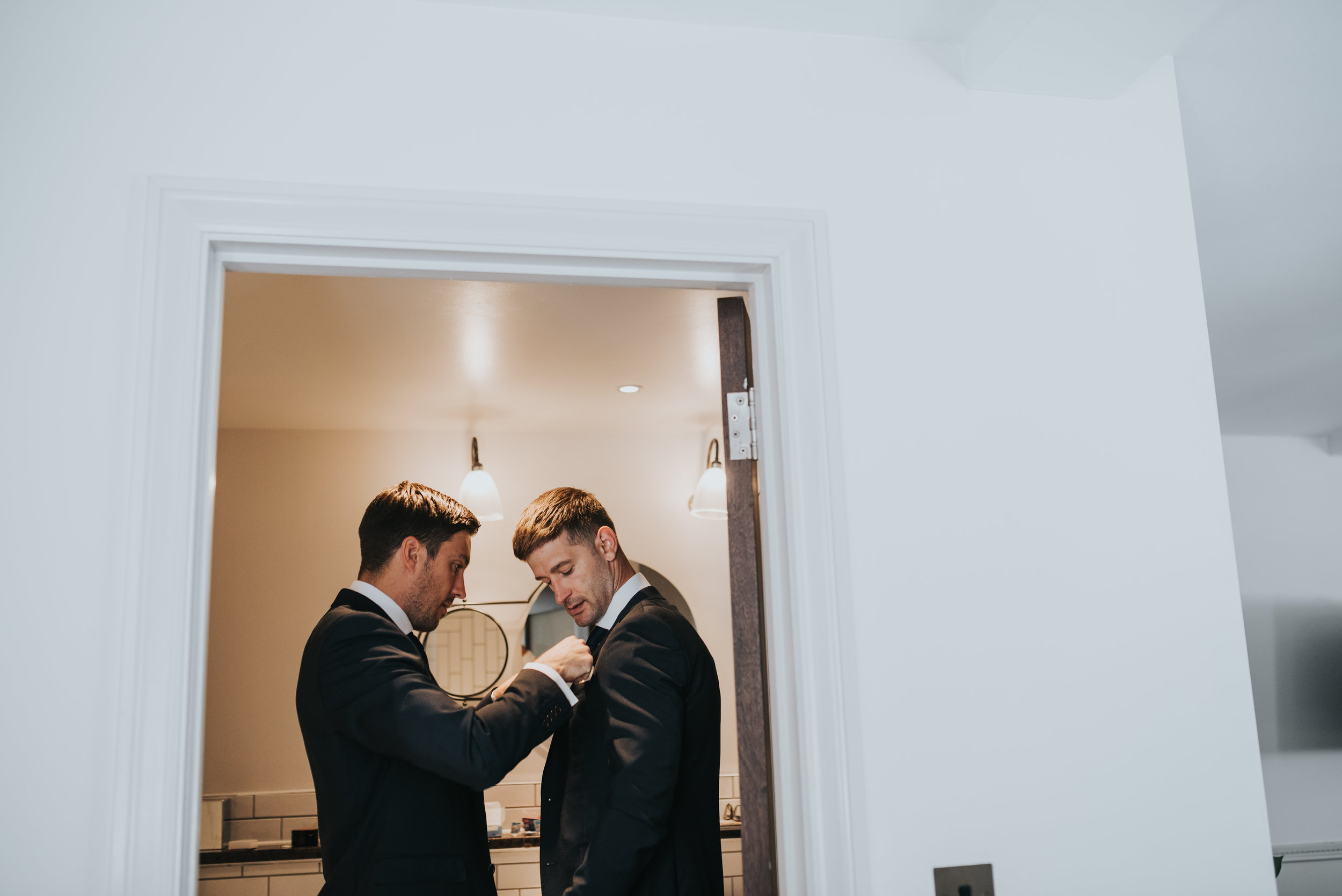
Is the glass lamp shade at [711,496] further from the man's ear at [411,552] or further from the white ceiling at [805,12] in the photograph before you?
the white ceiling at [805,12]

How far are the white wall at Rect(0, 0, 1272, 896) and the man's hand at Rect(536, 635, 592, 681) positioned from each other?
837 millimetres

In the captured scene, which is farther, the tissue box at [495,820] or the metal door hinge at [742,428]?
the tissue box at [495,820]

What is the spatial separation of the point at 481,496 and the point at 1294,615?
5.14 m

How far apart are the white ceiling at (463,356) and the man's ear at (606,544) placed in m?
0.61

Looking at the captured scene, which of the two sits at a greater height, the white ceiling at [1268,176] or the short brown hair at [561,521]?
the white ceiling at [1268,176]

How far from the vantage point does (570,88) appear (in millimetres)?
1425

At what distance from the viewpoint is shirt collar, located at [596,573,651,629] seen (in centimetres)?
216

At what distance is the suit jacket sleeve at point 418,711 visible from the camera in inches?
71.9

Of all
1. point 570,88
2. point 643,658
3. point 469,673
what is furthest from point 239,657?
point 570,88

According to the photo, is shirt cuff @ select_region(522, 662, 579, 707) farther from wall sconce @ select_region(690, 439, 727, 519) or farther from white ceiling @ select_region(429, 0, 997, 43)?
wall sconce @ select_region(690, 439, 727, 519)

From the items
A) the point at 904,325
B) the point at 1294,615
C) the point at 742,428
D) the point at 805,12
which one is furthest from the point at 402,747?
the point at 1294,615

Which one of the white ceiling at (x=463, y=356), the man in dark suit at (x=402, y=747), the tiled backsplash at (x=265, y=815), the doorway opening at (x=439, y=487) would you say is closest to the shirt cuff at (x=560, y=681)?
the man in dark suit at (x=402, y=747)

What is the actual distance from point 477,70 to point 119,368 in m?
0.67

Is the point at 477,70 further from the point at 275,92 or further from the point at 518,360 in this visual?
the point at 518,360
